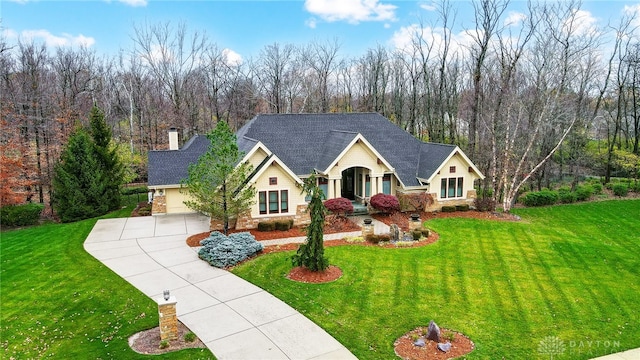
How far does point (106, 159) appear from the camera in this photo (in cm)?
2588

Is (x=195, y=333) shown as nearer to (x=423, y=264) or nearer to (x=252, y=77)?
(x=423, y=264)

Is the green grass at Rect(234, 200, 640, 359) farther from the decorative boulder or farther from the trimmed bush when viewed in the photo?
the trimmed bush

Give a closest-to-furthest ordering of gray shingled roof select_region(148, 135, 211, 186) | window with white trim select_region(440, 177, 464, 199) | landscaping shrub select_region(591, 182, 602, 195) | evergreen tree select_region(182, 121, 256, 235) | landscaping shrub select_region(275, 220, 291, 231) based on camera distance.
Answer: evergreen tree select_region(182, 121, 256, 235)
landscaping shrub select_region(275, 220, 291, 231)
gray shingled roof select_region(148, 135, 211, 186)
window with white trim select_region(440, 177, 464, 199)
landscaping shrub select_region(591, 182, 602, 195)

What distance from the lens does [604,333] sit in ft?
34.9

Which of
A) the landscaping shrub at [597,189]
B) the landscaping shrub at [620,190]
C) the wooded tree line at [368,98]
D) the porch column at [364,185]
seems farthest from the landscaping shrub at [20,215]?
the landscaping shrub at [620,190]

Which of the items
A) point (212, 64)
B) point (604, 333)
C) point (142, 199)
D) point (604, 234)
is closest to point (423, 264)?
point (604, 333)

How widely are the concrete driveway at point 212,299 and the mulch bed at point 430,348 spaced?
136cm

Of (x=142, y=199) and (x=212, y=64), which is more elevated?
(x=212, y=64)

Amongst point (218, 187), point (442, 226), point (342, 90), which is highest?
point (342, 90)

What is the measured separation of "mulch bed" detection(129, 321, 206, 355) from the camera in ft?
32.3

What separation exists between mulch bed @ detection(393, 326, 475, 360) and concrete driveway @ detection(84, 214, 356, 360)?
4.46 ft

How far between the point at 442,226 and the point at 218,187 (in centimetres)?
1166

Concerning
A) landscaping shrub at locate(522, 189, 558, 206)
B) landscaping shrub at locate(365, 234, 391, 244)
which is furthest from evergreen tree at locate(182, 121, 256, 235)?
landscaping shrub at locate(522, 189, 558, 206)

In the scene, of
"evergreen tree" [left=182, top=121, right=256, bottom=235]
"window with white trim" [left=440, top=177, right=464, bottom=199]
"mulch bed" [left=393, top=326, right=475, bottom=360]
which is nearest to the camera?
"mulch bed" [left=393, top=326, right=475, bottom=360]
